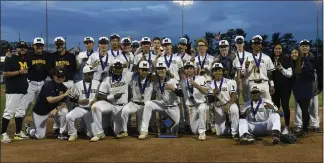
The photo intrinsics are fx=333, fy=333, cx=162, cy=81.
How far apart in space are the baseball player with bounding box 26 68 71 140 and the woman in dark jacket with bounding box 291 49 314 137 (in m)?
Result: 5.31

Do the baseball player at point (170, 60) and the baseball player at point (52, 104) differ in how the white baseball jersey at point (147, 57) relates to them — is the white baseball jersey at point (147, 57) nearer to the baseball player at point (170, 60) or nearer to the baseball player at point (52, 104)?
the baseball player at point (170, 60)

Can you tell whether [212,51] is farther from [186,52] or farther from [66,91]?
[66,91]

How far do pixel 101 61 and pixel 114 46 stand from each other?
579 millimetres

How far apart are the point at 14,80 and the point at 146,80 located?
2.98m

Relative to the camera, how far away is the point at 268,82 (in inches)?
311

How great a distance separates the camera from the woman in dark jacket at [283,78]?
302 inches

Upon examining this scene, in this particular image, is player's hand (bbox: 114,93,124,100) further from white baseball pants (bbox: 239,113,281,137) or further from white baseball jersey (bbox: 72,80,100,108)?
white baseball pants (bbox: 239,113,281,137)

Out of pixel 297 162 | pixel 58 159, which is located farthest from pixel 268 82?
pixel 58 159

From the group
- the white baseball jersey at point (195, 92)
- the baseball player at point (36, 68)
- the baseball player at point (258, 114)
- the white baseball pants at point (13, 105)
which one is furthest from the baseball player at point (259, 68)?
the white baseball pants at point (13, 105)

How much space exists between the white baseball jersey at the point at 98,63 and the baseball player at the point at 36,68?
0.98m

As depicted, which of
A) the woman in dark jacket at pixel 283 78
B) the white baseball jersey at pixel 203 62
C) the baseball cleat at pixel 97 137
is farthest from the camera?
the white baseball jersey at pixel 203 62

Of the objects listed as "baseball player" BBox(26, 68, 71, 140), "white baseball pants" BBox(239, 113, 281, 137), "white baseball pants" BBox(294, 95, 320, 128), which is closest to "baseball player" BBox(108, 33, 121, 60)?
"baseball player" BBox(26, 68, 71, 140)

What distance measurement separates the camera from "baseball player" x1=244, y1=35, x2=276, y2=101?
7.82m

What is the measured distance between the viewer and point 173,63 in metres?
8.33
